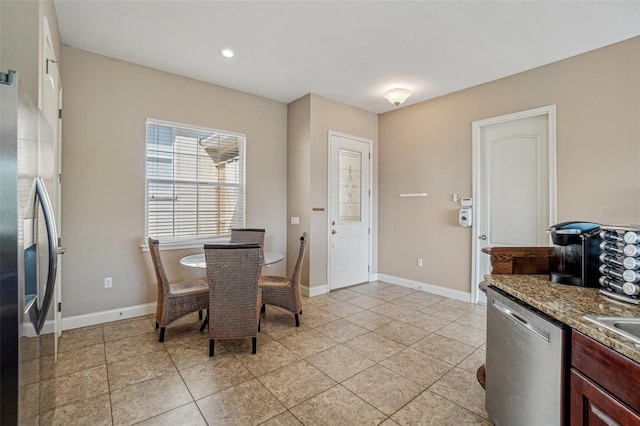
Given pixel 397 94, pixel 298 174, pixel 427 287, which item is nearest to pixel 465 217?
pixel 427 287

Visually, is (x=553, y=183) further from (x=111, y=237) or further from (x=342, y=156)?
(x=111, y=237)

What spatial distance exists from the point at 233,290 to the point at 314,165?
2.34 meters

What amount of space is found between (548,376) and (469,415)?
87 cm

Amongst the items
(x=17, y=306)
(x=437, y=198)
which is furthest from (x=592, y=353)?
(x=437, y=198)

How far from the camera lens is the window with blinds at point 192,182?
360 centimetres

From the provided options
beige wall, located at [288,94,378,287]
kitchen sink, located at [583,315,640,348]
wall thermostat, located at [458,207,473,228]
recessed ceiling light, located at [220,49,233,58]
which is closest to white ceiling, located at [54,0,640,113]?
recessed ceiling light, located at [220,49,233,58]

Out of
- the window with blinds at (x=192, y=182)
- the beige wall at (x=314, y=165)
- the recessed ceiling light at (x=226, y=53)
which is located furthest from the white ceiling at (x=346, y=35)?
the window with blinds at (x=192, y=182)

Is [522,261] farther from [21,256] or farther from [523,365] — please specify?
[21,256]

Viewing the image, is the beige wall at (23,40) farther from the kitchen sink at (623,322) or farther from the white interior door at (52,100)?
the kitchen sink at (623,322)

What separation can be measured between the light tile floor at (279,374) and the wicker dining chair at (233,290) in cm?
23

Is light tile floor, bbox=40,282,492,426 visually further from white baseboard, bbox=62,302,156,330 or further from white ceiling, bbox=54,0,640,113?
white ceiling, bbox=54,0,640,113

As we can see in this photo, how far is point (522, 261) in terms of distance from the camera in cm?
186

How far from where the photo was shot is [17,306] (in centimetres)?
103

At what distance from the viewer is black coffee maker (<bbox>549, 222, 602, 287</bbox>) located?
5.04 feet
